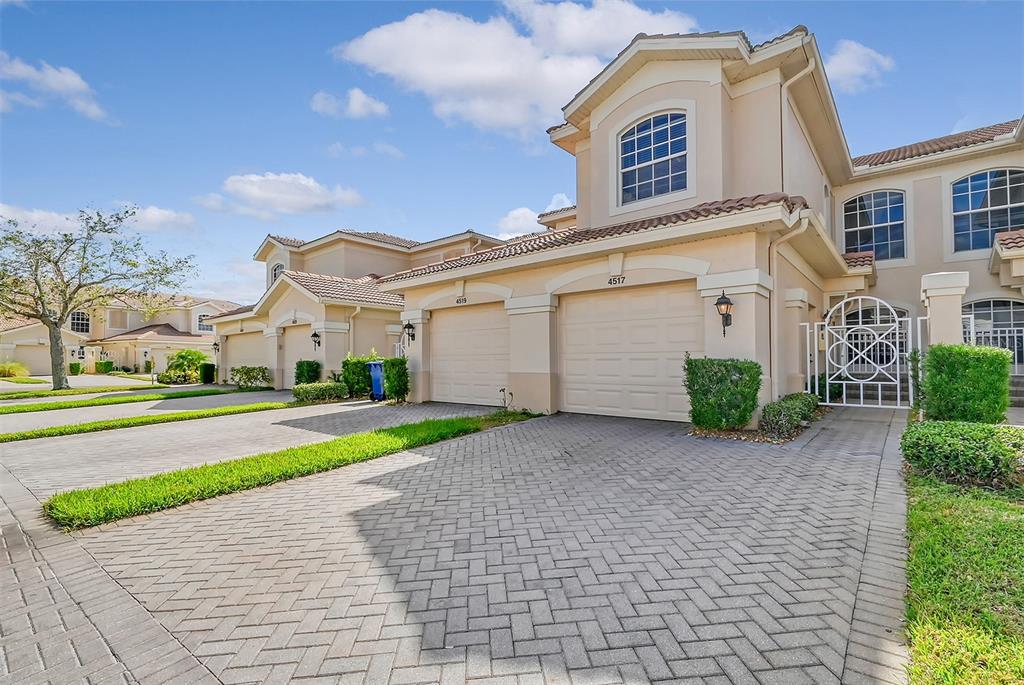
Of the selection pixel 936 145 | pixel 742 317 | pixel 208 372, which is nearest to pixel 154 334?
pixel 208 372

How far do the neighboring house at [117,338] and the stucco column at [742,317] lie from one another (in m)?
38.2

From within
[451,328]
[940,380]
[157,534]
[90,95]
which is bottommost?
[157,534]

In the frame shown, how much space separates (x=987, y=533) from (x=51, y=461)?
1175 cm

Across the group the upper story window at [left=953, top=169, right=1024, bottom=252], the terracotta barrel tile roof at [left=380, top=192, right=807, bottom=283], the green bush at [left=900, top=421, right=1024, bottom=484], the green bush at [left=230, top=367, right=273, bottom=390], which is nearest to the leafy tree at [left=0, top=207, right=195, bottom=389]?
the green bush at [left=230, top=367, right=273, bottom=390]

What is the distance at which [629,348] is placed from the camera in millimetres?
9891

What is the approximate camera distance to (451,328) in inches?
539

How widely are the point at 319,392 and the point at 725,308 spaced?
1242 centimetres

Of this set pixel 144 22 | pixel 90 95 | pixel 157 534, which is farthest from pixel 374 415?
pixel 90 95

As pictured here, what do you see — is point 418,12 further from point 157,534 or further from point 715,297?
point 157,534

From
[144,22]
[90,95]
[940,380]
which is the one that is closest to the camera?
[940,380]

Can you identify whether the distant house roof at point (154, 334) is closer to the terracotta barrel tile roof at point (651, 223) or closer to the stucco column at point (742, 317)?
the terracotta barrel tile roof at point (651, 223)

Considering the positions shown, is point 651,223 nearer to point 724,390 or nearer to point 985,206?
point 724,390

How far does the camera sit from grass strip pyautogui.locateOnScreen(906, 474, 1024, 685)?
7.50 ft

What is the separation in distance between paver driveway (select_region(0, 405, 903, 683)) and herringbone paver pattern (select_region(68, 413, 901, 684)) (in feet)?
0.05
